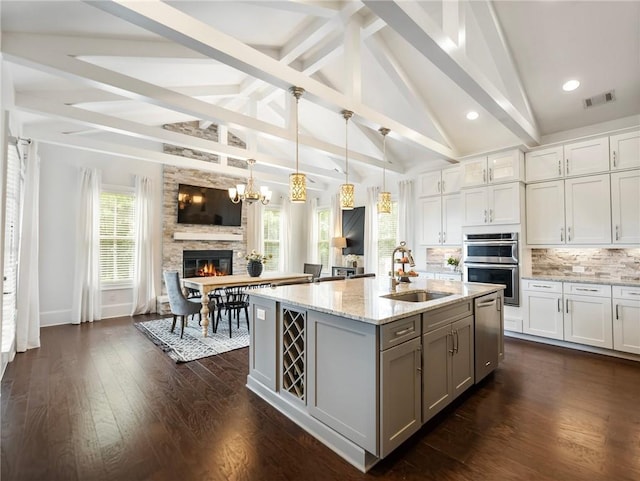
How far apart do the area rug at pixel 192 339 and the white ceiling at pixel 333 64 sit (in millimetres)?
2905

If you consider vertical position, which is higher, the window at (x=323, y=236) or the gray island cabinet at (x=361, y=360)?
the window at (x=323, y=236)

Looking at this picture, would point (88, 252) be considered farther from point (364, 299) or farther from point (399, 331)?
point (399, 331)

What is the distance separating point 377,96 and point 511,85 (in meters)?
1.97

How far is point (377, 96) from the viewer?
5.25m

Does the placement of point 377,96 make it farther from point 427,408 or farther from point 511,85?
point 427,408

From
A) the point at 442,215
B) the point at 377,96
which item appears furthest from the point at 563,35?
the point at 442,215

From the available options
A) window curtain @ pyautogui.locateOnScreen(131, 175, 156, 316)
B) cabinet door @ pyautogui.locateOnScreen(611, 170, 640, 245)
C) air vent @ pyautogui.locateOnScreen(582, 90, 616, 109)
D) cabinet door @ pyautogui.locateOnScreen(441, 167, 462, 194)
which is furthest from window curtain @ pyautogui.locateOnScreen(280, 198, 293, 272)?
cabinet door @ pyautogui.locateOnScreen(611, 170, 640, 245)

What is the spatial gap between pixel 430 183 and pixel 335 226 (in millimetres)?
2857

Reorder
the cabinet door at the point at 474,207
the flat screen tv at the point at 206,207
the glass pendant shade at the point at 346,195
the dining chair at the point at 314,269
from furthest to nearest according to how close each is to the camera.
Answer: the dining chair at the point at 314,269
the flat screen tv at the point at 206,207
the cabinet door at the point at 474,207
the glass pendant shade at the point at 346,195

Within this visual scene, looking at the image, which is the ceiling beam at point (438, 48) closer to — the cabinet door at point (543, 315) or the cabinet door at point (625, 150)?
the cabinet door at point (625, 150)

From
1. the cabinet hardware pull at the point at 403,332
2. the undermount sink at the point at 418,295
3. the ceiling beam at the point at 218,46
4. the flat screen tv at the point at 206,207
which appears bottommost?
the cabinet hardware pull at the point at 403,332

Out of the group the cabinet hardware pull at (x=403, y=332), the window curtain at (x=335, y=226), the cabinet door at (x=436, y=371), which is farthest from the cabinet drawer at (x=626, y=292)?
the window curtain at (x=335, y=226)

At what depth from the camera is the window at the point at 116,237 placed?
5.89 m

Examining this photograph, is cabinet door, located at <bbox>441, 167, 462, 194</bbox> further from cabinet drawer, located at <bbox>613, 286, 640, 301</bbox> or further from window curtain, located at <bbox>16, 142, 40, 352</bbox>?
window curtain, located at <bbox>16, 142, 40, 352</bbox>
